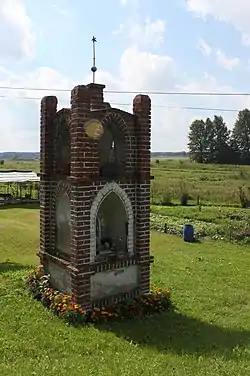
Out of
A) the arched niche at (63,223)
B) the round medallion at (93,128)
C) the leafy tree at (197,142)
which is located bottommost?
the arched niche at (63,223)

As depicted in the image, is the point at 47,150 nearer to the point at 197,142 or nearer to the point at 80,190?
the point at 80,190

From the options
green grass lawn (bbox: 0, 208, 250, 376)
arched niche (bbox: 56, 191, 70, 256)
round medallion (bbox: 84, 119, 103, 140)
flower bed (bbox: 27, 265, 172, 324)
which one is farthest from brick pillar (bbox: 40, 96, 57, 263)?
green grass lawn (bbox: 0, 208, 250, 376)

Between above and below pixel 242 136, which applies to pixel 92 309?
below

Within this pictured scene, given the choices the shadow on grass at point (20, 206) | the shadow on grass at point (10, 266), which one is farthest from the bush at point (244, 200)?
the shadow on grass at point (10, 266)

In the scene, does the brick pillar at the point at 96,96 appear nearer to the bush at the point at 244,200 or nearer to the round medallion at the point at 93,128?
the round medallion at the point at 93,128

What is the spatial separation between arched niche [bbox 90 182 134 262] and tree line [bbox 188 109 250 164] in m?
68.3

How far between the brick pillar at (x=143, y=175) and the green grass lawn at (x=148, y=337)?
135 cm

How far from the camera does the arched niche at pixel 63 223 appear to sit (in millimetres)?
8734

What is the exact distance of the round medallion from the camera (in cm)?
786

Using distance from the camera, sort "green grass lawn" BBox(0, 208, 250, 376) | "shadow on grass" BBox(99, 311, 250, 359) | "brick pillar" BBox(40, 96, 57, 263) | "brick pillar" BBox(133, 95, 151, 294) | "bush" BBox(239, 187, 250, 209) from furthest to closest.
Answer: "bush" BBox(239, 187, 250, 209) → "brick pillar" BBox(40, 96, 57, 263) → "brick pillar" BBox(133, 95, 151, 294) → "shadow on grass" BBox(99, 311, 250, 359) → "green grass lawn" BBox(0, 208, 250, 376)

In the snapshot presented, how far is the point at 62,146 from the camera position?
30.0 ft

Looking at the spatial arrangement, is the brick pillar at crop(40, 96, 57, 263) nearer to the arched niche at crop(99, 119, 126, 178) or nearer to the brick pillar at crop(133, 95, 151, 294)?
the arched niche at crop(99, 119, 126, 178)

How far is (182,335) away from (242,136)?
77.4 metres

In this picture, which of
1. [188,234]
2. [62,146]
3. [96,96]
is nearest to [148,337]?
[62,146]
